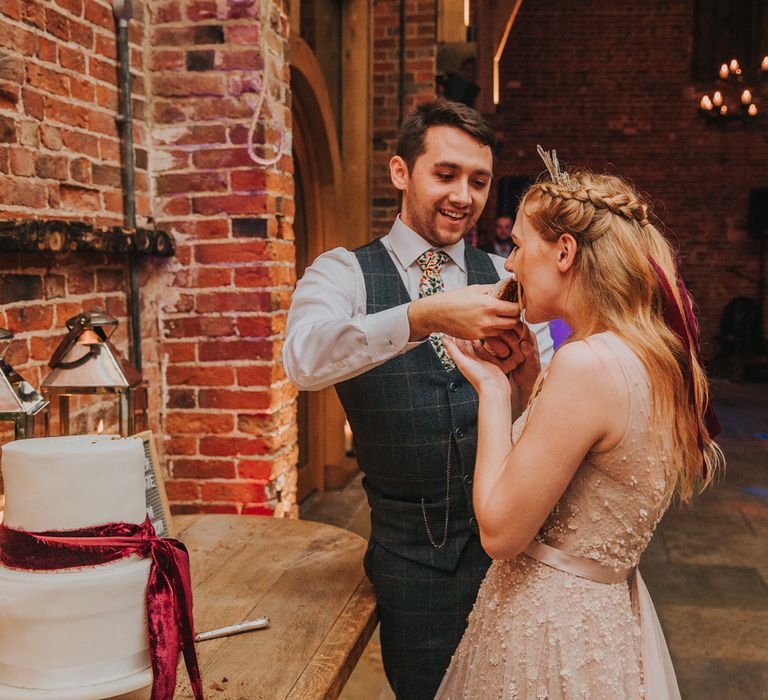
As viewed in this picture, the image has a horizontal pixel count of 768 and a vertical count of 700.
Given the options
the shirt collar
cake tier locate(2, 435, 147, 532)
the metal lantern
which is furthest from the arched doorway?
cake tier locate(2, 435, 147, 532)

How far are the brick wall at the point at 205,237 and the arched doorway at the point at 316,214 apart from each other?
74.5 inches

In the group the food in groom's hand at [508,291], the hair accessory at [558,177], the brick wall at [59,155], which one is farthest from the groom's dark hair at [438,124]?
the brick wall at [59,155]

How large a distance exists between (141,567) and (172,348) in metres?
1.73

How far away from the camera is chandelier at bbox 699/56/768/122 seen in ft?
36.5

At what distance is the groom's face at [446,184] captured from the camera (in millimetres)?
2047

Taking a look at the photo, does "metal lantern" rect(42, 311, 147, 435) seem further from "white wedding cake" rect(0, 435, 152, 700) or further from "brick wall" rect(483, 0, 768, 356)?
"brick wall" rect(483, 0, 768, 356)

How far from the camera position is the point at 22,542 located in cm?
107

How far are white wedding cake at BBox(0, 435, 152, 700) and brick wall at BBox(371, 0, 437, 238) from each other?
15.6 ft

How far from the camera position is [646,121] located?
11734 millimetres

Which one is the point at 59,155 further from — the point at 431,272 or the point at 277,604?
the point at 277,604

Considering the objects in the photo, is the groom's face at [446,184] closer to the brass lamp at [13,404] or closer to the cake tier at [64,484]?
the brass lamp at [13,404]

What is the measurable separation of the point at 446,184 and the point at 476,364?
25.7 inches

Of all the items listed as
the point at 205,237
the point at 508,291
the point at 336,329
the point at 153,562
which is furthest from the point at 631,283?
the point at 205,237

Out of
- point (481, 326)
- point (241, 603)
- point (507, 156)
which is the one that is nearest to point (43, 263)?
point (241, 603)
